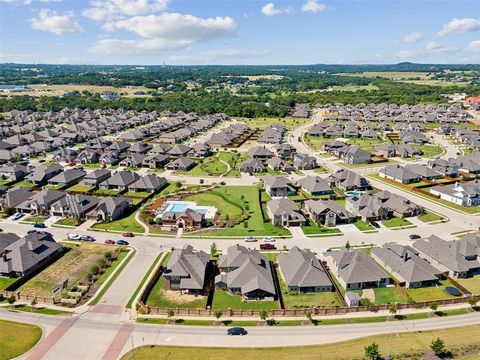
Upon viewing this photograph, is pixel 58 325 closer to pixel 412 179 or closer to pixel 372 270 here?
pixel 372 270

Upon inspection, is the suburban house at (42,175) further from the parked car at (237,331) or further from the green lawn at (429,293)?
the green lawn at (429,293)

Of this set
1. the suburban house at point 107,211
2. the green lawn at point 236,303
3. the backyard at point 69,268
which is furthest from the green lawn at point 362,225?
the suburban house at point 107,211

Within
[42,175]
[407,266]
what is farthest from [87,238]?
[407,266]

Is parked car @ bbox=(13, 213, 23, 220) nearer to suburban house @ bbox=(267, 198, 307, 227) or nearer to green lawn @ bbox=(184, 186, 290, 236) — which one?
green lawn @ bbox=(184, 186, 290, 236)

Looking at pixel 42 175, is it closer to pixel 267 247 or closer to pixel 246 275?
pixel 267 247

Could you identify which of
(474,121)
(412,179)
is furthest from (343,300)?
(474,121)
